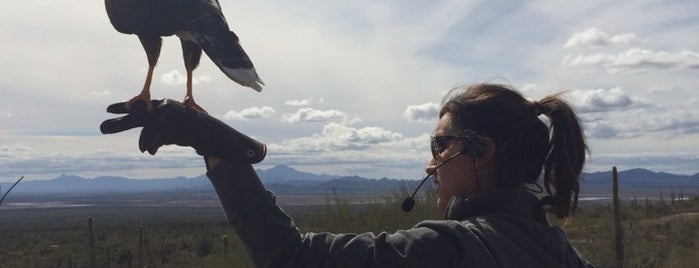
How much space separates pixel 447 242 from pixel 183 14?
1.02 m

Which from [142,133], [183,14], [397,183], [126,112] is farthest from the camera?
[397,183]

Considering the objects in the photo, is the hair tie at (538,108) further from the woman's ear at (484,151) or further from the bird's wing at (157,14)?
the bird's wing at (157,14)

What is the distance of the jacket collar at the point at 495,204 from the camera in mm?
1821

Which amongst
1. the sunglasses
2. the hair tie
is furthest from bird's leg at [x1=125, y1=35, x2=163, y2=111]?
the hair tie

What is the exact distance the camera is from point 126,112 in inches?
75.7

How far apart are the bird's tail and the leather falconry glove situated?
0.21 meters

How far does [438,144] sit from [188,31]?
0.78m

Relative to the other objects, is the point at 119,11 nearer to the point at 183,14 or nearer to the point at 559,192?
the point at 183,14

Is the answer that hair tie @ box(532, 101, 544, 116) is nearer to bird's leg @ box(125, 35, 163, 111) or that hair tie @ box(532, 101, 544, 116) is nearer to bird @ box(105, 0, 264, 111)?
bird @ box(105, 0, 264, 111)

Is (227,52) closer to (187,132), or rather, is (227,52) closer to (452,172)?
(187,132)

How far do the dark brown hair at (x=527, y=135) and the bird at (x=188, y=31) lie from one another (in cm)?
59

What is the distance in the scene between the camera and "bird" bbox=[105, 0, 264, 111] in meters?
1.96

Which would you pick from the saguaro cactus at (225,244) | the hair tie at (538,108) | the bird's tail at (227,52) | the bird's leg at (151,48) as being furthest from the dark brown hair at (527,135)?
the saguaro cactus at (225,244)

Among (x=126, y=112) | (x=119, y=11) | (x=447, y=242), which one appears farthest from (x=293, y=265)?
(x=119, y=11)
